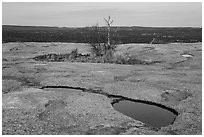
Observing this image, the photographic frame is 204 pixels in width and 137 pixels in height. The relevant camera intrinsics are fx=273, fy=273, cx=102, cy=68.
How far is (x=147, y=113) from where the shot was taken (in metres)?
9.00

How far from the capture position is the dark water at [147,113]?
827 cm

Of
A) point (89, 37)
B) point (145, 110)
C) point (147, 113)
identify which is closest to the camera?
point (147, 113)

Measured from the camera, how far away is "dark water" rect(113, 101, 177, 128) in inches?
326

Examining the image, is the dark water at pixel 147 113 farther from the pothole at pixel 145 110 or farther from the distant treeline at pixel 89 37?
the distant treeline at pixel 89 37

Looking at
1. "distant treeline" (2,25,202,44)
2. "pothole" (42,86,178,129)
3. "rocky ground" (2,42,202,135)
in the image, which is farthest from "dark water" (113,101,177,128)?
"distant treeline" (2,25,202,44)

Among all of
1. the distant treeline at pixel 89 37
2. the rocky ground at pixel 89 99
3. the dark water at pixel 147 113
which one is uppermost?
the rocky ground at pixel 89 99

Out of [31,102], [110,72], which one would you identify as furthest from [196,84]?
[31,102]

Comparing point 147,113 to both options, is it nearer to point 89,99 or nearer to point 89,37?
point 89,99

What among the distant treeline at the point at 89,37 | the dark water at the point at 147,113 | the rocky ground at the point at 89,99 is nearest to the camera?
the rocky ground at the point at 89,99

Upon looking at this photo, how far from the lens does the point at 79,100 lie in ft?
32.1

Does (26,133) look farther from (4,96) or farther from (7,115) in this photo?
(4,96)

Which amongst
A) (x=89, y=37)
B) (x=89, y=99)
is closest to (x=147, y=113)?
(x=89, y=99)

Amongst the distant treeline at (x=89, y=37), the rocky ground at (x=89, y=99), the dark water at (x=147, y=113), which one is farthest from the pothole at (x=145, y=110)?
the distant treeline at (x=89, y=37)

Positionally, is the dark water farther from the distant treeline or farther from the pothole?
the distant treeline
